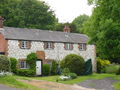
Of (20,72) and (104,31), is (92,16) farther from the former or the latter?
(20,72)

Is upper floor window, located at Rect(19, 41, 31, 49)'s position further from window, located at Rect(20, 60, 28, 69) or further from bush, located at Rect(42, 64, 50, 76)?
bush, located at Rect(42, 64, 50, 76)

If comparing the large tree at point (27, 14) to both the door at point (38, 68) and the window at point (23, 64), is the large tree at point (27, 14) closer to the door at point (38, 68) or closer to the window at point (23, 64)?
the door at point (38, 68)

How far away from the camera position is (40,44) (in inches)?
1622

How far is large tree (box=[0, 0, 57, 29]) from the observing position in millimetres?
63031

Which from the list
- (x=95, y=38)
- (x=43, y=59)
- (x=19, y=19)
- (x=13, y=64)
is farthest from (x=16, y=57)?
(x=19, y=19)

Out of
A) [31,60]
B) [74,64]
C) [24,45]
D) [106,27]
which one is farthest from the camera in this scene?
[24,45]

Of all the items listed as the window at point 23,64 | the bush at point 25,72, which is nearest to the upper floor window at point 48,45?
the window at point 23,64

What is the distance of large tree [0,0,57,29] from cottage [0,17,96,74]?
1943 cm

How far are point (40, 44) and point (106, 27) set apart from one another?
14.9 m

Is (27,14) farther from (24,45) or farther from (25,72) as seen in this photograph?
(25,72)

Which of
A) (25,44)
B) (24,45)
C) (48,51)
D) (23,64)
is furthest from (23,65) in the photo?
(48,51)

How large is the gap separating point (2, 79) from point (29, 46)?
17.6 m

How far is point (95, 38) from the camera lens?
31.9m

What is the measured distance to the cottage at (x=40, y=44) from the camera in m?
38.2
